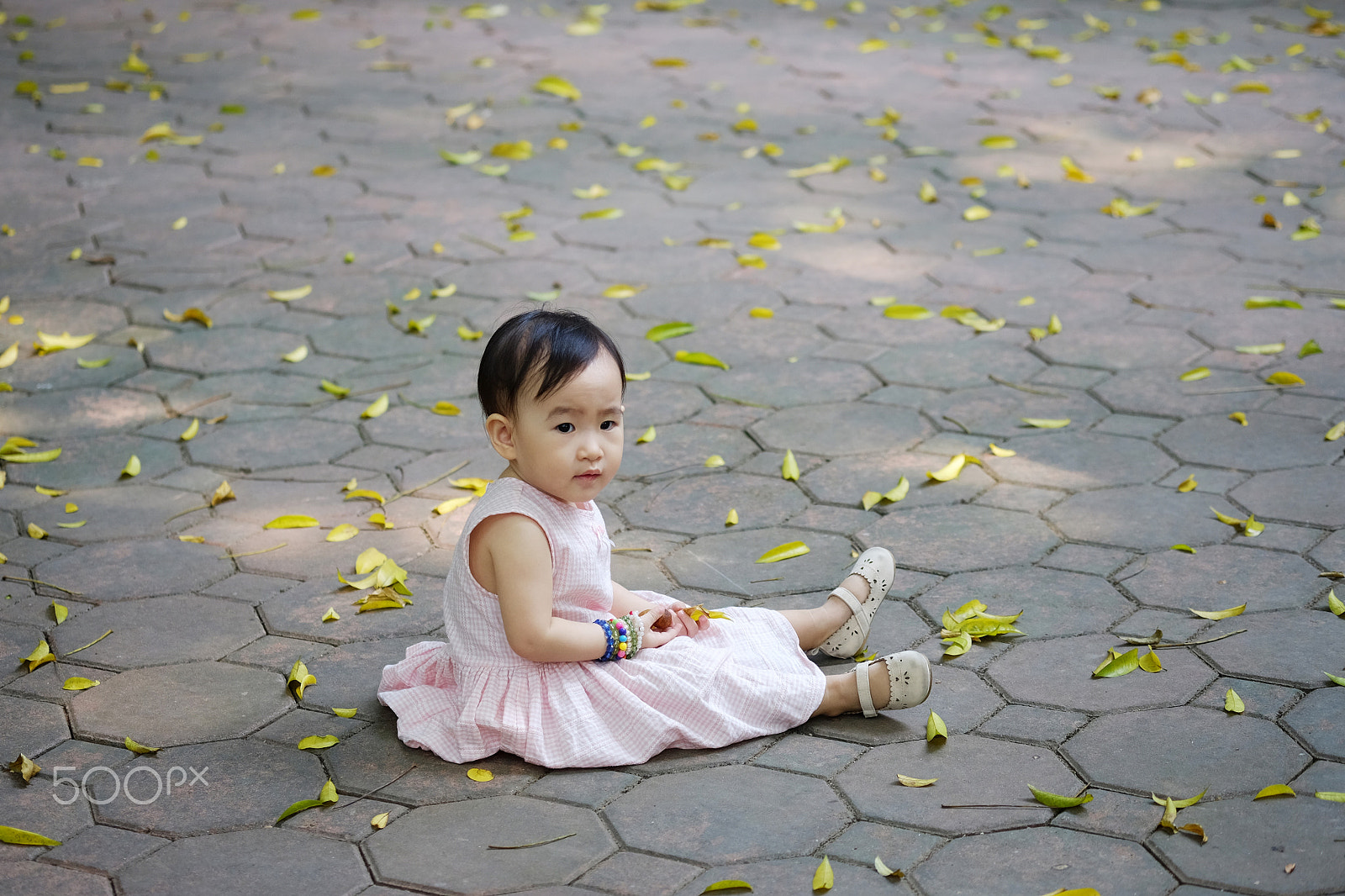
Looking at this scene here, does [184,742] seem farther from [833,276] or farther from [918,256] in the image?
[918,256]

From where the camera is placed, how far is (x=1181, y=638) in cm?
271

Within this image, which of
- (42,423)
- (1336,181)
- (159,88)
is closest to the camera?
(42,423)

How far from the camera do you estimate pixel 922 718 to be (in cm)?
251

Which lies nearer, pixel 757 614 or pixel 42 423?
pixel 757 614

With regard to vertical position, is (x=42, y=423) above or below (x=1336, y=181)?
below

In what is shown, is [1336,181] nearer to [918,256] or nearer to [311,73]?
[918,256]

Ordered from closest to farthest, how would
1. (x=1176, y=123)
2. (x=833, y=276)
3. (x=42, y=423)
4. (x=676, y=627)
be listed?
(x=676, y=627) → (x=42, y=423) → (x=833, y=276) → (x=1176, y=123)

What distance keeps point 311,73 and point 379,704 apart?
591 centimetres

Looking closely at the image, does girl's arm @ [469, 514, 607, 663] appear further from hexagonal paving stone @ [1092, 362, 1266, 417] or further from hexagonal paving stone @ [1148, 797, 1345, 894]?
hexagonal paving stone @ [1092, 362, 1266, 417]

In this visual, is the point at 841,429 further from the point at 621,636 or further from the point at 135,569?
the point at 135,569

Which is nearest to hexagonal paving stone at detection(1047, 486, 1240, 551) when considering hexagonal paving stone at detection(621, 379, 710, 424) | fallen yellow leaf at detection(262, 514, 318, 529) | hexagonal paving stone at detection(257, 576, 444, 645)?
hexagonal paving stone at detection(621, 379, 710, 424)

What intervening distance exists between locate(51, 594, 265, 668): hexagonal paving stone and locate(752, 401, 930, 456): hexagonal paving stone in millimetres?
1496

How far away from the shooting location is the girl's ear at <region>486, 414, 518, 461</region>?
2434mm

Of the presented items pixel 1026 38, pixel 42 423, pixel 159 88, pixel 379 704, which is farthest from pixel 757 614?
pixel 1026 38
